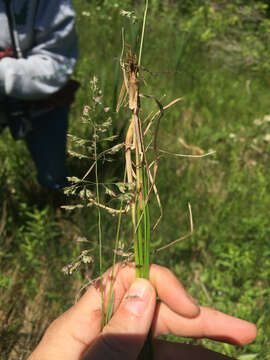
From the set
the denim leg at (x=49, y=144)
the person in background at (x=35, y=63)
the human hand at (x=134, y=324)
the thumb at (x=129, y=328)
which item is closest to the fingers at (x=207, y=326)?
the human hand at (x=134, y=324)

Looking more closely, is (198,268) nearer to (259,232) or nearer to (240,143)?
(259,232)

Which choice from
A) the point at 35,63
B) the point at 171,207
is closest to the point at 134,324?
the point at 171,207

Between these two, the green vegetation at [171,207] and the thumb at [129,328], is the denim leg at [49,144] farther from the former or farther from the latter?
the thumb at [129,328]

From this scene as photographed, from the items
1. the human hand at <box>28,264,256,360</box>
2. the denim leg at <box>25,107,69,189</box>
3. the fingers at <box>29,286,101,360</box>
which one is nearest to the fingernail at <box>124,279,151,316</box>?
the human hand at <box>28,264,256,360</box>

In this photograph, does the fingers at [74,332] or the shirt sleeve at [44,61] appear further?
the shirt sleeve at [44,61]

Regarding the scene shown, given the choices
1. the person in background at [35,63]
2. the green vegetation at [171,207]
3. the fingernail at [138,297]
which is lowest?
the green vegetation at [171,207]

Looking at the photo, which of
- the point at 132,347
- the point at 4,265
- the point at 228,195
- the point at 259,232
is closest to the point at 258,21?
the point at 228,195

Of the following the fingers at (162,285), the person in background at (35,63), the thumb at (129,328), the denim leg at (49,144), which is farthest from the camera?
the denim leg at (49,144)

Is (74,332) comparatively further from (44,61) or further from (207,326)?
(44,61)
